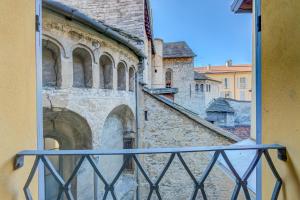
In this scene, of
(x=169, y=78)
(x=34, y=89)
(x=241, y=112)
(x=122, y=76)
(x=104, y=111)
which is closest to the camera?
(x=34, y=89)

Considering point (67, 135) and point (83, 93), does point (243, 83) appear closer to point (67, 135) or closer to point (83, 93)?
point (67, 135)

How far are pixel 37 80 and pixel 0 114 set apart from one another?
389 millimetres

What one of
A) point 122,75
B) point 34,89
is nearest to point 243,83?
point 122,75

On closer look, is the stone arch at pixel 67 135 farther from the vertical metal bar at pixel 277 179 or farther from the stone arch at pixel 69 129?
the vertical metal bar at pixel 277 179

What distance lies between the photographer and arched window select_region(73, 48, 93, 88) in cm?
513

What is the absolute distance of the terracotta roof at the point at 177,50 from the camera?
1847 centimetres

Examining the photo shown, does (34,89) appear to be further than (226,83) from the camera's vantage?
No

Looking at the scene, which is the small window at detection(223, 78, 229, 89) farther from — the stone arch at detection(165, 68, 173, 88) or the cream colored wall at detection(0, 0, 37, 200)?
the cream colored wall at detection(0, 0, 37, 200)

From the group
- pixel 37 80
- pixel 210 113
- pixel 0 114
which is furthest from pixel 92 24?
pixel 210 113

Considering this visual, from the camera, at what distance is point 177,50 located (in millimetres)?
19078

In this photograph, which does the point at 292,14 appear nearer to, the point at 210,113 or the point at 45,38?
the point at 45,38

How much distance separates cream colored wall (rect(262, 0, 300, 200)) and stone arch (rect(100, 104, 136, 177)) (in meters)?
5.05

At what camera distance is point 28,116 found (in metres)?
1.40

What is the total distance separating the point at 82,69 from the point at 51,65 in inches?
35.6
